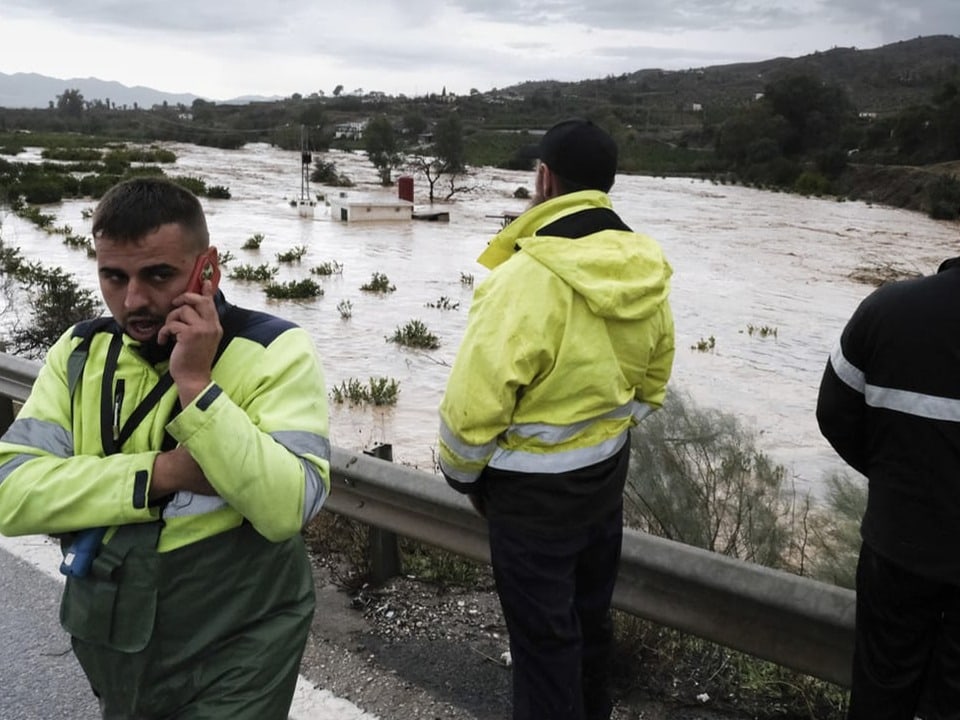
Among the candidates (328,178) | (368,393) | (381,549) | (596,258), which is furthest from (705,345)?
(328,178)

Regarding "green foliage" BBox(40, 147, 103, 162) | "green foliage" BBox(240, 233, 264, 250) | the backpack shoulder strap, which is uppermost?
the backpack shoulder strap

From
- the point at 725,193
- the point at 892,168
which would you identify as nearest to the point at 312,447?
the point at 725,193

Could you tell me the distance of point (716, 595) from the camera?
2.67m

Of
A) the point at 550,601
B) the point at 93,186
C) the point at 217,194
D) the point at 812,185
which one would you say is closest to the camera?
the point at 550,601

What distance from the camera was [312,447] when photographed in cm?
196

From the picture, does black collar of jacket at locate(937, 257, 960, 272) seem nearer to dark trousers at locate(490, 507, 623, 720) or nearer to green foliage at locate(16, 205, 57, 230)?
dark trousers at locate(490, 507, 623, 720)

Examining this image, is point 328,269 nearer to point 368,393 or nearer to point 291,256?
point 291,256

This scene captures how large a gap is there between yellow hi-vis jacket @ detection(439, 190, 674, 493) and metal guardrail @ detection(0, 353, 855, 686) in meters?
0.45

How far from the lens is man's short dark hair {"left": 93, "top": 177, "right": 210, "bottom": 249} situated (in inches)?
74.4

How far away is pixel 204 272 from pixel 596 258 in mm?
1029

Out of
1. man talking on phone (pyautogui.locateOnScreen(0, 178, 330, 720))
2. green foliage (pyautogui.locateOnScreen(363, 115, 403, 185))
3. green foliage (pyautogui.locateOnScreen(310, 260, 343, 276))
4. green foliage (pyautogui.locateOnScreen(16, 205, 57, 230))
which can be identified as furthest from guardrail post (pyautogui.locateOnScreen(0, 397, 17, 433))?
green foliage (pyautogui.locateOnScreen(363, 115, 403, 185))

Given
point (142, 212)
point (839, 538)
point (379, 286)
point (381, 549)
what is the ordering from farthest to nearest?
point (379, 286) → point (839, 538) → point (381, 549) → point (142, 212)

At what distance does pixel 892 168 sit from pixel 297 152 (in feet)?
146

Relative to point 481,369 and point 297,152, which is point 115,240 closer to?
point 481,369
